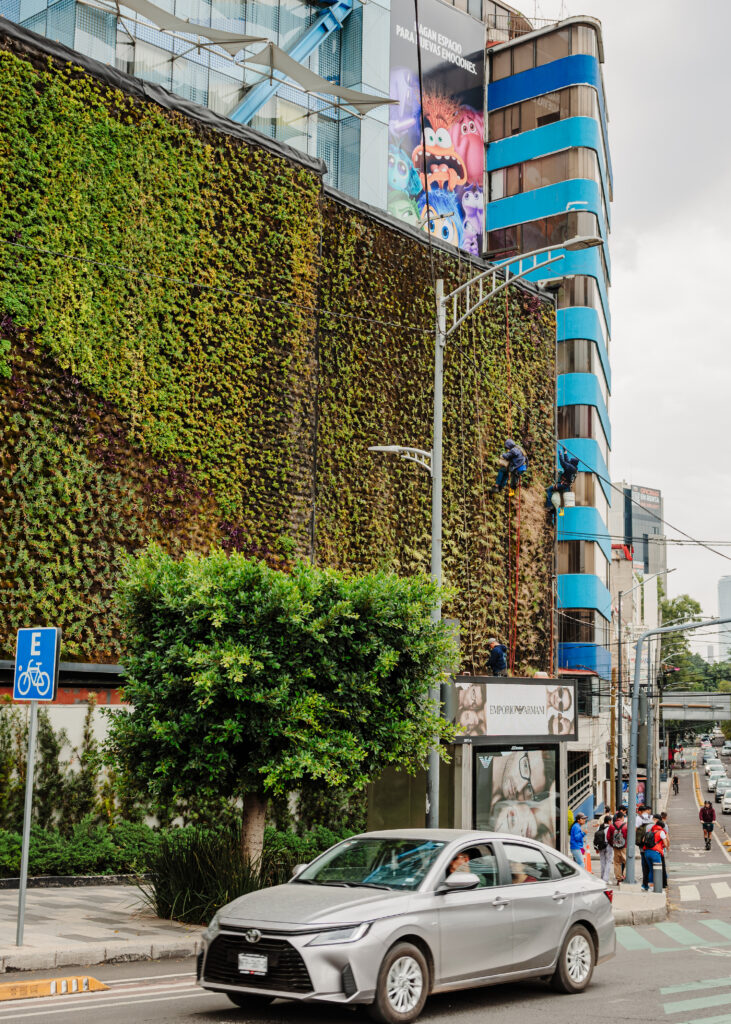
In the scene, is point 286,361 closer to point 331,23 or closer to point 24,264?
point 24,264

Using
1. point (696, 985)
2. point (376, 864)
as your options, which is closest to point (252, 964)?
point (376, 864)

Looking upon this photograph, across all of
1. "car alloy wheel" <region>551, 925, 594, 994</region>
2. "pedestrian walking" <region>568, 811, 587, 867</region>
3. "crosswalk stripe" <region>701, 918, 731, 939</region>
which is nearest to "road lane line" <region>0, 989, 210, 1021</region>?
"car alloy wheel" <region>551, 925, 594, 994</region>

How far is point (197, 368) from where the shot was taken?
21.2 metres

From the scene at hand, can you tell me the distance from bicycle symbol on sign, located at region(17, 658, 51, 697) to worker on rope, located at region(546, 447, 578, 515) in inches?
822

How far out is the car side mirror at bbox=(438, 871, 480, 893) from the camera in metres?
8.46

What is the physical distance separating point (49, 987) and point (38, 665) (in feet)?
10.2

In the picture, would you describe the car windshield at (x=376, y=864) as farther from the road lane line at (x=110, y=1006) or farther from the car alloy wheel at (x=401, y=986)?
the road lane line at (x=110, y=1006)

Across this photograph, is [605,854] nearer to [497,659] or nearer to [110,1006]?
[497,659]

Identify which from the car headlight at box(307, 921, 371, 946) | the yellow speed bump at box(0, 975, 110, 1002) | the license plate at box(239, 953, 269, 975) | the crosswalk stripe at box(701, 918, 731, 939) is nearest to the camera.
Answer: the car headlight at box(307, 921, 371, 946)

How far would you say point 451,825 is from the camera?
20719 millimetres

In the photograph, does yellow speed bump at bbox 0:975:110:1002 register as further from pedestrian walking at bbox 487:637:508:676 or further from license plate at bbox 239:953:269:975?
pedestrian walking at bbox 487:637:508:676

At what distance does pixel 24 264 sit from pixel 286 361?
6.23 m

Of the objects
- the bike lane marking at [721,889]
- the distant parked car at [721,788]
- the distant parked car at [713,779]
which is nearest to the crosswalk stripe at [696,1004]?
the bike lane marking at [721,889]

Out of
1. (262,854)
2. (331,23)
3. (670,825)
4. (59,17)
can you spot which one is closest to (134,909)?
(262,854)
